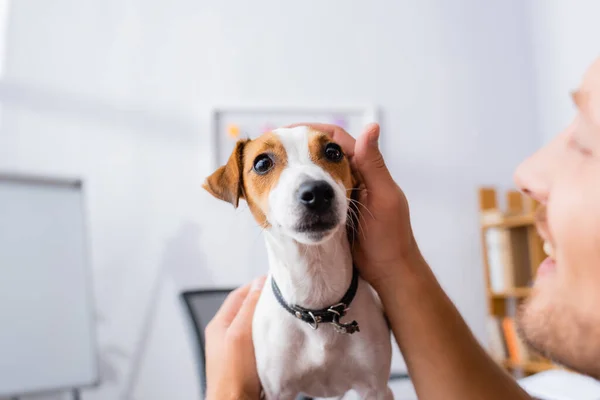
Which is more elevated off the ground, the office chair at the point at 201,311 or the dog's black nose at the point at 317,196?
the dog's black nose at the point at 317,196

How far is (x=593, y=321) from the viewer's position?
61cm

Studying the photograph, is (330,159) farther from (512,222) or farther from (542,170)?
(512,222)

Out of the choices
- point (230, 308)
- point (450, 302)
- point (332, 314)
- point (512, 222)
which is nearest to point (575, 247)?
point (450, 302)

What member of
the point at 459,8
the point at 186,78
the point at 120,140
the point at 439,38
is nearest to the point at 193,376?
the point at 120,140

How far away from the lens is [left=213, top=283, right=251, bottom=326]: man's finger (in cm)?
122

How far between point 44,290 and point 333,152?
1.74 metres

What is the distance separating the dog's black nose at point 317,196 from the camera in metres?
1.01

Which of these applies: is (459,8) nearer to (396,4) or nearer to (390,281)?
(396,4)

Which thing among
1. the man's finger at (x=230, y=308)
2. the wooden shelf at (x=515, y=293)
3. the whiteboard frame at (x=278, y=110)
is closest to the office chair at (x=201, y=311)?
the man's finger at (x=230, y=308)

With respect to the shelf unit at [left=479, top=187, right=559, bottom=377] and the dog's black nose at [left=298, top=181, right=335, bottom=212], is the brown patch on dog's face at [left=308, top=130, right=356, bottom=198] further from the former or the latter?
the shelf unit at [left=479, top=187, right=559, bottom=377]

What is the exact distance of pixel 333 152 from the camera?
1166 mm

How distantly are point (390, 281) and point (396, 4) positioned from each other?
2.78 meters

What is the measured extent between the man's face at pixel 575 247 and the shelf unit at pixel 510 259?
2462mm

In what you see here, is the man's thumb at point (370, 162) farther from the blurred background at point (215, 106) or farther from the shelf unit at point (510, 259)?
the shelf unit at point (510, 259)
